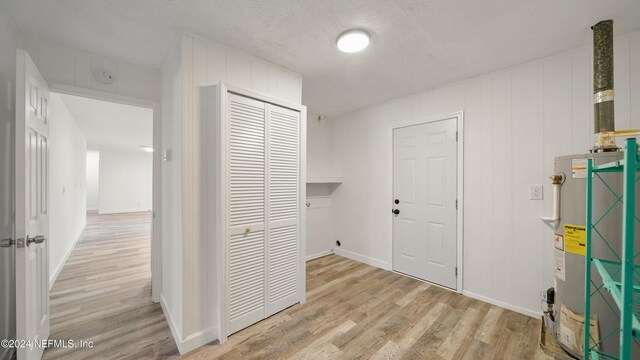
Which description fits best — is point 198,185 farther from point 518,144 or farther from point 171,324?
point 518,144

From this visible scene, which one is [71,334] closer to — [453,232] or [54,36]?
[54,36]

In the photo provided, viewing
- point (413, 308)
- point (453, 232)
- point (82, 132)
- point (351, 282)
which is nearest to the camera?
point (413, 308)

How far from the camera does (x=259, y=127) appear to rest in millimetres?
2078

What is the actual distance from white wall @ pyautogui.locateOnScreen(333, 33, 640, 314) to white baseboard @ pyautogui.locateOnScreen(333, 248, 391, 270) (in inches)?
40.8

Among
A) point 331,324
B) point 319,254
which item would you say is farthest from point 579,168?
point 319,254

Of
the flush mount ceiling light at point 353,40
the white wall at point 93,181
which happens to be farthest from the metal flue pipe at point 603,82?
the white wall at point 93,181

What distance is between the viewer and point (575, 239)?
5.38ft

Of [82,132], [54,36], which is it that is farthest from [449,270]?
[82,132]

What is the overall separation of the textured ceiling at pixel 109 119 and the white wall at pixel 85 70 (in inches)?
53.0

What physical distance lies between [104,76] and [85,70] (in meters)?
0.13

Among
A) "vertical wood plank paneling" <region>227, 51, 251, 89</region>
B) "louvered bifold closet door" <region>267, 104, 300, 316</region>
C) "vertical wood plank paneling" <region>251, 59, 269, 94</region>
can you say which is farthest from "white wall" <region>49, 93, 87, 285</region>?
"louvered bifold closet door" <region>267, 104, 300, 316</region>

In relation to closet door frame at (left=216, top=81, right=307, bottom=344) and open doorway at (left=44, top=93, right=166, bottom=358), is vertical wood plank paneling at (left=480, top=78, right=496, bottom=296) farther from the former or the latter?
open doorway at (left=44, top=93, right=166, bottom=358)

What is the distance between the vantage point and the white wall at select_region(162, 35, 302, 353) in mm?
1772

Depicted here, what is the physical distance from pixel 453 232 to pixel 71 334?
148 inches
